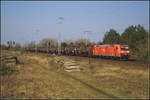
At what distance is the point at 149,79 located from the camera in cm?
1256

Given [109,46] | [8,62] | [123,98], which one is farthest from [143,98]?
[109,46]

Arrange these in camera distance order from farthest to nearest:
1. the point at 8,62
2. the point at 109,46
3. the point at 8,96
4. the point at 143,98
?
the point at 109,46, the point at 8,62, the point at 8,96, the point at 143,98

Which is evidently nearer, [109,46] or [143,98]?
[143,98]

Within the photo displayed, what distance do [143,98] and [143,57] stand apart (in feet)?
87.6

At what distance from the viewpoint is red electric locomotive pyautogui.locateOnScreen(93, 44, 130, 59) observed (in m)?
29.3

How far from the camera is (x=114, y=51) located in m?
30.8

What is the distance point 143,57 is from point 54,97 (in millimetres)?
28330

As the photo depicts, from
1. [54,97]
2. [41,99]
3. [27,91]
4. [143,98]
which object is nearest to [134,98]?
[143,98]

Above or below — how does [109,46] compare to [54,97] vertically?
above

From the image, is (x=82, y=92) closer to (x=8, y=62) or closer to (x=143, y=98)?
(x=143, y=98)

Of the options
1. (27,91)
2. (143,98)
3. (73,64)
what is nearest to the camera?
(143,98)

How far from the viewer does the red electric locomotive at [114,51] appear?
29328 mm

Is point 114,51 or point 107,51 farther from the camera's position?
point 107,51

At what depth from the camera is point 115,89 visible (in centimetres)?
1016
